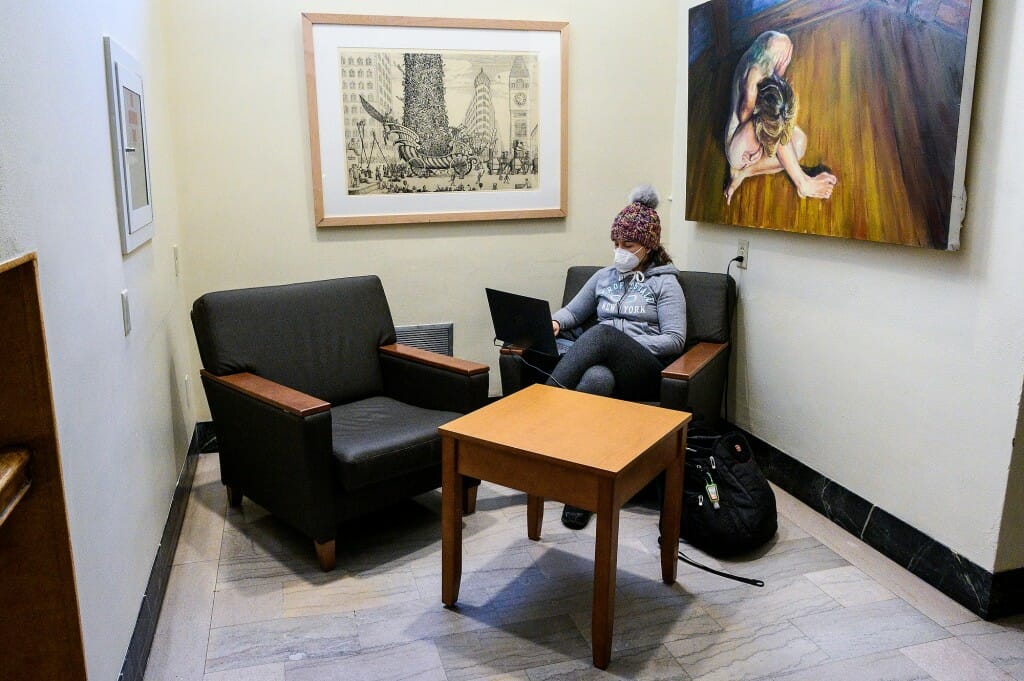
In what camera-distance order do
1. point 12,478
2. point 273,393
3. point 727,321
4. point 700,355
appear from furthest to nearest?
point 727,321, point 700,355, point 273,393, point 12,478

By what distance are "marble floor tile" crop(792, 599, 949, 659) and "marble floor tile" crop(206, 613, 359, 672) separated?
1.29 m

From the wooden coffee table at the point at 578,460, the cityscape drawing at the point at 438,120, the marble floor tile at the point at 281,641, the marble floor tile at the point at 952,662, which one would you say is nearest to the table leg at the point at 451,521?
the wooden coffee table at the point at 578,460

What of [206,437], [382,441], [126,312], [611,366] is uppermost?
[126,312]

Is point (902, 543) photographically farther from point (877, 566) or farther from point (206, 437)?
point (206, 437)

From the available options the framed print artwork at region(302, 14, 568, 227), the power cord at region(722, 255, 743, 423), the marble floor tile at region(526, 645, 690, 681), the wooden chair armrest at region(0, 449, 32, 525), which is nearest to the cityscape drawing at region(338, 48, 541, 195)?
the framed print artwork at region(302, 14, 568, 227)

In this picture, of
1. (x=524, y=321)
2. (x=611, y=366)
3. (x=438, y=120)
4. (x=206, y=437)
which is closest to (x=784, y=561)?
(x=611, y=366)

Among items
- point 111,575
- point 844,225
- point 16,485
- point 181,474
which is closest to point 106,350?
point 111,575

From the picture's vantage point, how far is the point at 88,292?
66.1 inches

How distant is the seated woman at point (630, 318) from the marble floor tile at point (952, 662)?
3.75ft

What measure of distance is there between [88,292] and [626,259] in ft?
6.82

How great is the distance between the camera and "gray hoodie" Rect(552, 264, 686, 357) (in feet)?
10.2

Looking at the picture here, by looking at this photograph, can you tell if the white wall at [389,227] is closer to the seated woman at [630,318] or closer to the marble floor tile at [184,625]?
A: the seated woman at [630,318]

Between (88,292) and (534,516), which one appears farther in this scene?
(534,516)

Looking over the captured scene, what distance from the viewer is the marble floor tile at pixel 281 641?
79.9 inches
